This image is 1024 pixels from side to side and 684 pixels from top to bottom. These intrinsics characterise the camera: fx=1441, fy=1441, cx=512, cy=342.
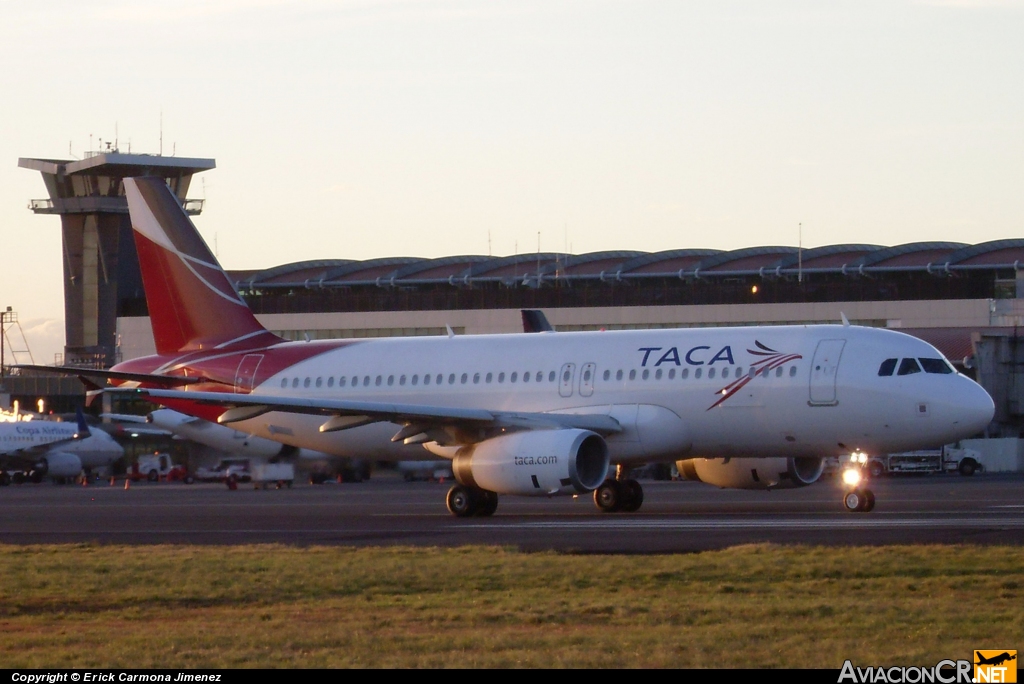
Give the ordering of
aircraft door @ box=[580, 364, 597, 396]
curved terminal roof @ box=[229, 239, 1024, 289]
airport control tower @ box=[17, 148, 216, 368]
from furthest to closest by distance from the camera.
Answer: airport control tower @ box=[17, 148, 216, 368] < curved terminal roof @ box=[229, 239, 1024, 289] < aircraft door @ box=[580, 364, 597, 396]

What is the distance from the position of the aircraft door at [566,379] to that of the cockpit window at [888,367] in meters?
6.38

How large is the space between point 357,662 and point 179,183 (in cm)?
10310

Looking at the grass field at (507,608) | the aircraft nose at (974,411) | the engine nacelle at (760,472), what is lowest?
the engine nacelle at (760,472)

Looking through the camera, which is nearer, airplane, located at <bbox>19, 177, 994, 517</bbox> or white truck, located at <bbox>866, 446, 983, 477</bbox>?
airplane, located at <bbox>19, 177, 994, 517</bbox>

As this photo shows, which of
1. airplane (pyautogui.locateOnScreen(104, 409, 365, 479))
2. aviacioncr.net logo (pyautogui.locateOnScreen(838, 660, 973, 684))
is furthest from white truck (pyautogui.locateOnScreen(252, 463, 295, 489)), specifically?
aviacioncr.net logo (pyautogui.locateOnScreen(838, 660, 973, 684))

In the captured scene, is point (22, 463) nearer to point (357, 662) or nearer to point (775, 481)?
point (775, 481)

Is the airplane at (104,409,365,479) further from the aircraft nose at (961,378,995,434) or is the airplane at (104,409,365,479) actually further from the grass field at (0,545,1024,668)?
the grass field at (0,545,1024,668)

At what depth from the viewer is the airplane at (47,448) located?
229 ft

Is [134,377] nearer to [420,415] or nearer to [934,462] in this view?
[420,415]

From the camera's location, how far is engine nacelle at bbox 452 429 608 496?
27125 mm

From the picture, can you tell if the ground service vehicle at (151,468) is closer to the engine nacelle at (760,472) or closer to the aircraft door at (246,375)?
the aircraft door at (246,375)

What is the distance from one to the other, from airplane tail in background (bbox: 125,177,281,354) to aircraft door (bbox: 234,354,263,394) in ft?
2.07

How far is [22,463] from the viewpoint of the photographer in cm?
7125

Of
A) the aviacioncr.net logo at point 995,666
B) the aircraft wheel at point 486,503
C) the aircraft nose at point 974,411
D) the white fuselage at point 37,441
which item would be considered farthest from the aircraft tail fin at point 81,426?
the aviacioncr.net logo at point 995,666
